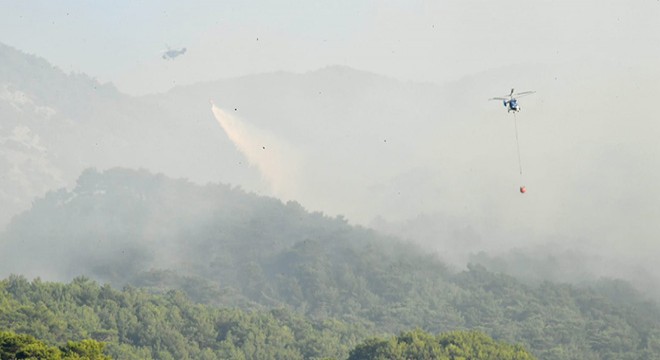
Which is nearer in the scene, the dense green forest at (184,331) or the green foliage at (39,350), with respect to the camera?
the green foliage at (39,350)

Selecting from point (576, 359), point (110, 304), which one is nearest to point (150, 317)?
point (110, 304)

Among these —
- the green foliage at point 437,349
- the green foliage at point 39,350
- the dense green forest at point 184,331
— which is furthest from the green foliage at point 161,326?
the green foliage at point 39,350

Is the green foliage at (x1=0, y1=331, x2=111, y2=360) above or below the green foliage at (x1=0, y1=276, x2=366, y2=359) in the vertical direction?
below

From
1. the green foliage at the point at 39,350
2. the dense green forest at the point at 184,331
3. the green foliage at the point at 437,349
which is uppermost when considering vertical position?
the dense green forest at the point at 184,331

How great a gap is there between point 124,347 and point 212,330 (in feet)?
71.3

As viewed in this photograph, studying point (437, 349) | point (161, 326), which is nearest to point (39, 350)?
point (437, 349)

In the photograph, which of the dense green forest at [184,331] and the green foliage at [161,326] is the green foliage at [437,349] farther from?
the green foliage at [161,326]

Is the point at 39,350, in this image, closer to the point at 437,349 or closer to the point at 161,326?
the point at 437,349

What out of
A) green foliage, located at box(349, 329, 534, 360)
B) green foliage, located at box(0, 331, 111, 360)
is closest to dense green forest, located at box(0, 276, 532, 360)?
green foliage, located at box(349, 329, 534, 360)

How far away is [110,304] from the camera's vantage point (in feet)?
578

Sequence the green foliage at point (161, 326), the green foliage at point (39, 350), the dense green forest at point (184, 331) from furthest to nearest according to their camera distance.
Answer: the green foliage at point (161, 326), the dense green forest at point (184, 331), the green foliage at point (39, 350)

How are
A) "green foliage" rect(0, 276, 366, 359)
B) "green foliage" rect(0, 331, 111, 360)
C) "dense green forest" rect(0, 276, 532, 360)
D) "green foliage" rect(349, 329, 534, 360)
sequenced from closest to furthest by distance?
1. "green foliage" rect(0, 331, 111, 360)
2. "green foliage" rect(349, 329, 534, 360)
3. "dense green forest" rect(0, 276, 532, 360)
4. "green foliage" rect(0, 276, 366, 359)

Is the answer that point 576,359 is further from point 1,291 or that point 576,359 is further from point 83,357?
point 83,357

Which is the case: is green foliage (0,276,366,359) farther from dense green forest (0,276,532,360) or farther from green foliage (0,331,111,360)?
green foliage (0,331,111,360)
